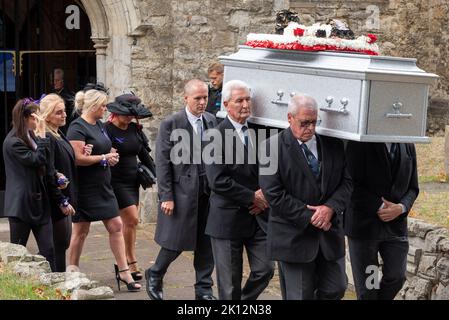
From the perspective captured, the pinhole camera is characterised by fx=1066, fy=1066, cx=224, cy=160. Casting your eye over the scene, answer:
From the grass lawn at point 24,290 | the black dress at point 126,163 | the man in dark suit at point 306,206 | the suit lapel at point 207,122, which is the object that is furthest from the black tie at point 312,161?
the black dress at point 126,163

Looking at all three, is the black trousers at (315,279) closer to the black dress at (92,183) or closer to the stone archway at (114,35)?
the black dress at (92,183)

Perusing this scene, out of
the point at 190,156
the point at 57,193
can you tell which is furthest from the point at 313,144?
the point at 57,193

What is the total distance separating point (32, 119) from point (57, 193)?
0.61 m

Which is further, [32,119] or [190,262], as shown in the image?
[190,262]

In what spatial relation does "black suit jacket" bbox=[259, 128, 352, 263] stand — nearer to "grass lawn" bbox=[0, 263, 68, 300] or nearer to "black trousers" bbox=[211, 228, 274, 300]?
"black trousers" bbox=[211, 228, 274, 300]

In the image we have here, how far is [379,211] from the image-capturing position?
7.43m

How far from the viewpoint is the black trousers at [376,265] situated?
7516 millimetres

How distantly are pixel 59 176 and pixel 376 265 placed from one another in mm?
2565

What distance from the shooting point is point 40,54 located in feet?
42.9

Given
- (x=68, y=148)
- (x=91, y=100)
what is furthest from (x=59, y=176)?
(x=91, y=100)

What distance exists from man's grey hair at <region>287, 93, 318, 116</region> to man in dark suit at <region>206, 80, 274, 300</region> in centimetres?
73

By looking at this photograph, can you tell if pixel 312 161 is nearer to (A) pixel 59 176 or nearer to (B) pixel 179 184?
(B) pixel 179 184

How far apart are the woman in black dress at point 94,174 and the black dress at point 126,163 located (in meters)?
0.23

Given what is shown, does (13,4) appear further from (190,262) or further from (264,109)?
(264,109)
